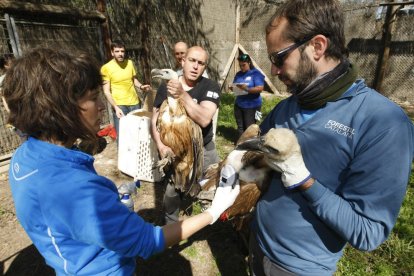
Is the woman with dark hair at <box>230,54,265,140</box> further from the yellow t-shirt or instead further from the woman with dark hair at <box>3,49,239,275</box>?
the woman with dark hair at <box>3,49,239,275</box>

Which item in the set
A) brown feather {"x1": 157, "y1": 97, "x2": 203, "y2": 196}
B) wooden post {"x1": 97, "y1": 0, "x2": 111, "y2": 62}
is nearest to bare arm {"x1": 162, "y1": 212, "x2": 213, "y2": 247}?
brown feather {"x1": 157, "y1": 97, "x2": 203, "y2": 196}

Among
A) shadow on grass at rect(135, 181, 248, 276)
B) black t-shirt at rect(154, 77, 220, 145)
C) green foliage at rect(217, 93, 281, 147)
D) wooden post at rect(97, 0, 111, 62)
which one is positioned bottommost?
shadow on grass at rect(135, 181, 248, 276)

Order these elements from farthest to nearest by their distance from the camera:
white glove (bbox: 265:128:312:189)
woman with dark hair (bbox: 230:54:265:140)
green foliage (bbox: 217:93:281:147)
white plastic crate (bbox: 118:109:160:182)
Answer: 1. green foliage (bbox: 217:93:281:147)
2. woman with dark hair (bbox: 230:54:265:140)
3. white plastic crate (bbox: 118:109:160:182)
4. white glove (bbox: 265:128:312:189)

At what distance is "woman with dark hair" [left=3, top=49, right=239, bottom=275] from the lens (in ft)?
3.52

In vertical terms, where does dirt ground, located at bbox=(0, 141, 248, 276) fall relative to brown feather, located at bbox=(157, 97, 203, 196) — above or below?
below

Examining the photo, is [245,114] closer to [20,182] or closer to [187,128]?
[187,128]

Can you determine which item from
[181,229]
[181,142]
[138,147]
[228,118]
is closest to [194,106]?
[181,142]

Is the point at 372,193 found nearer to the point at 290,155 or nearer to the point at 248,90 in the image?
the point at 290,155

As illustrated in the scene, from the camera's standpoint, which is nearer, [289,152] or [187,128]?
[289,152]

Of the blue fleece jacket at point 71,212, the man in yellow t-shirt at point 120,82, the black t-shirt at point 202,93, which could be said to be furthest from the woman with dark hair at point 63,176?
the man in yellow t-shirt at point 120,82

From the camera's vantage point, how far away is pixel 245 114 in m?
5.64

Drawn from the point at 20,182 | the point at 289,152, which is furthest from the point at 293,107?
the point at 20,182

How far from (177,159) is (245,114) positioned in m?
2.93

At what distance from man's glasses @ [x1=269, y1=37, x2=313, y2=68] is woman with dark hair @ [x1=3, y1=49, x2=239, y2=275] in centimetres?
89
